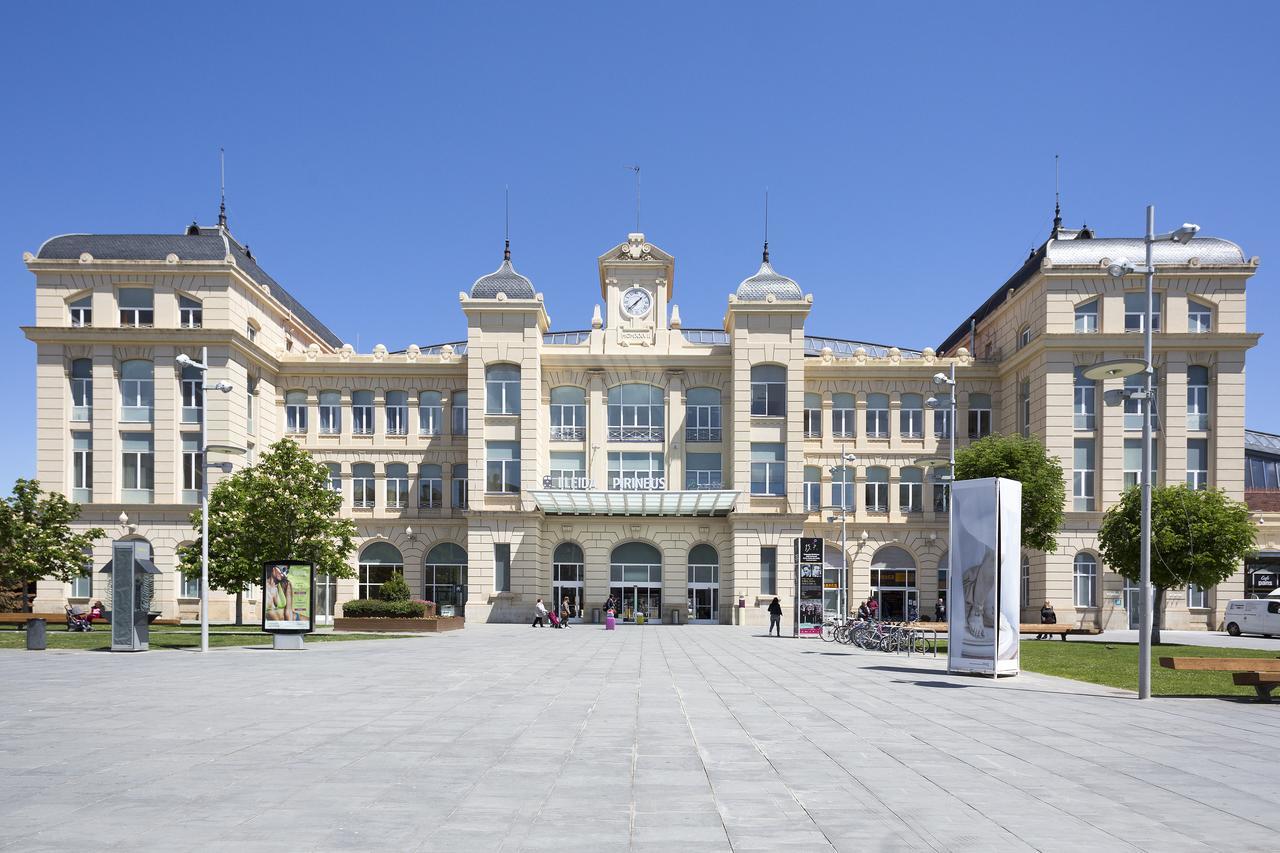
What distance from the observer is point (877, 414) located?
59250 millimetres

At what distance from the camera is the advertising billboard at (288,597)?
33062 mm

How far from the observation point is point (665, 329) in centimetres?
5725

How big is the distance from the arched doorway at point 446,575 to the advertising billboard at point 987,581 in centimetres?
3790

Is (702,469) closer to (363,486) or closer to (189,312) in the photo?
(363,486)

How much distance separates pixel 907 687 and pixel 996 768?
9701 millimetres

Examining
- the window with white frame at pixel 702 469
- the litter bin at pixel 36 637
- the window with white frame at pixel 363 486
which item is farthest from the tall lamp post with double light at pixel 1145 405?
the window with white frame at pixel 363 486

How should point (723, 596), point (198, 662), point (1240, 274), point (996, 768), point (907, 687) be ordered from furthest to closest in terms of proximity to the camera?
point (723, 596)
point (1240, 274)
point (198, 662)
point (907, 687)
point (996, 768)

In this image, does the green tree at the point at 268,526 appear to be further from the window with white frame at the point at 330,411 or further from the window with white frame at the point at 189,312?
the window with white frame at the point at 330,411

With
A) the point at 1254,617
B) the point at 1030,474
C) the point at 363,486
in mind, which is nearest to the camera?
the point at 1030,474

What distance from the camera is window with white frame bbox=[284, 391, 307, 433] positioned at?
58562 millimetres

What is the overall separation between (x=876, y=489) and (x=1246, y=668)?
3922cm

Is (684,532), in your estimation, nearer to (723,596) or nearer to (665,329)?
(723,596)

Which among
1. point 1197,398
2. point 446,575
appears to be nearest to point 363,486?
point 446,575

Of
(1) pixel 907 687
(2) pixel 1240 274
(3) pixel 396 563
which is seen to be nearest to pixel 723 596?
(3) pixel 396 563
